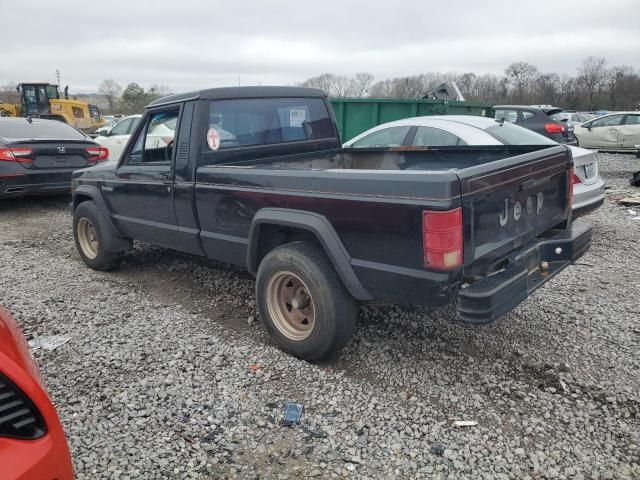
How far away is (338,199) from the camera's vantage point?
9.88ft

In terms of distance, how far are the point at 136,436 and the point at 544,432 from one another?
2.20 metres

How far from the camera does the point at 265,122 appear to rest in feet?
14.7

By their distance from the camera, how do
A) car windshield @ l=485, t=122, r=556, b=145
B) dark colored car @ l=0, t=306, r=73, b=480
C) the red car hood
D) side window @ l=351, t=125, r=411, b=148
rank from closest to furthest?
dark colored car @ l=0, t=306, r=73, b=480, the red car hood, car windshield @ l=485, t=122, r=556, b=145, side window @ l=351, t=125, r=411, b=148

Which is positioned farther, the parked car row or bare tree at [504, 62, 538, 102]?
bare tree at [504, 62, 538, 102]

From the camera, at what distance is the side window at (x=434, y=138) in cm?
609

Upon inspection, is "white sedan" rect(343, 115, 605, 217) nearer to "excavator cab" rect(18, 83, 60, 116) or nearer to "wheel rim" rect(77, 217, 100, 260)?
"wheel rim" rect(77, 217, 100, 260)

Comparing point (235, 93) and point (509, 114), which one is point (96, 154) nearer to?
point (235, 93)

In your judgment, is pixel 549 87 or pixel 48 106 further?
pixel 549 87

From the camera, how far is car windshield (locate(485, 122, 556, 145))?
604cm

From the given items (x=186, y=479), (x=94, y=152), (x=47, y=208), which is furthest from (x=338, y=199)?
(x=47, y=208)

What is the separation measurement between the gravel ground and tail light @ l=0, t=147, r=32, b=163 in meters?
3.66

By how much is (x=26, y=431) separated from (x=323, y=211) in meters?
1.98

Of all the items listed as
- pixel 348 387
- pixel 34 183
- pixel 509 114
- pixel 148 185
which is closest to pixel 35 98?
pixel 34 183

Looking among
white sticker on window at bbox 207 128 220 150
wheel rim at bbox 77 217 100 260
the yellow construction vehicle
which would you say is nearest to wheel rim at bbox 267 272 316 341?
white sticker on window at bbox 207 128 220 150
